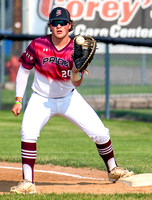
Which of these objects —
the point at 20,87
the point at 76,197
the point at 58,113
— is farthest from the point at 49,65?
the point at 76,197

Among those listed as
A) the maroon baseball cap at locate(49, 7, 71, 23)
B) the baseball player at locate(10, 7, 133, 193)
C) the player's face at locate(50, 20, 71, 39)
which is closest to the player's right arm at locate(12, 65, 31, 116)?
the baseball player at locate(10, 7, 133, 193)

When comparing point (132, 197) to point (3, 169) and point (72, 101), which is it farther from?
point (3, 169)

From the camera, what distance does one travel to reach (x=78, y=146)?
10242 millimetres

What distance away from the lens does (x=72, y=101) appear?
619cm

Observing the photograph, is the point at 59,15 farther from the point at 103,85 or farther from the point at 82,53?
the point at 103,85

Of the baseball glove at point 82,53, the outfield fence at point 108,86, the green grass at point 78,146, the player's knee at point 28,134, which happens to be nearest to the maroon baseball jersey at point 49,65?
the baseball glove at point 82,53

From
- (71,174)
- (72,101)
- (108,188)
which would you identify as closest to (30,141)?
(72,101)

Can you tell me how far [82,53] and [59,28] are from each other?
419mm

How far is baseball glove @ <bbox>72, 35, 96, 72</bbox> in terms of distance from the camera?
227 inches

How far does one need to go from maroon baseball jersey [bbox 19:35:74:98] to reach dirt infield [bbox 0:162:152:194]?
1.05 m

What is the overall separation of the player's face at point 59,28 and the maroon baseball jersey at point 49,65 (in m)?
0.14

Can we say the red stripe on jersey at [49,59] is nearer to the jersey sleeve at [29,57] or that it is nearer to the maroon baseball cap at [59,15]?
the jersey sleeve at [29,57]

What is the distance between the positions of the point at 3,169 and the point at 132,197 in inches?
105

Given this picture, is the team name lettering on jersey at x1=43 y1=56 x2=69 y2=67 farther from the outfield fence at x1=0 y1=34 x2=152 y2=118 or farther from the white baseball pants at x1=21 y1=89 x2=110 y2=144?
the outfield fence at x1=0 y1=34 x2=152 y2=118
